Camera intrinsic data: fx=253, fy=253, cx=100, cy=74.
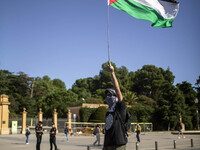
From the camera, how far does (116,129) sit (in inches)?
181

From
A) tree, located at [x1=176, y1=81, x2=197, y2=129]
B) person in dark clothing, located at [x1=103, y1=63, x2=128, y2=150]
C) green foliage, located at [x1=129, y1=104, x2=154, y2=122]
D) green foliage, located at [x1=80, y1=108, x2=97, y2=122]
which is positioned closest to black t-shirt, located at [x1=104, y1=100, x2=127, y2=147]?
person in dark clothing, located at [x1=103, y1=63, x2=128, y2=150]

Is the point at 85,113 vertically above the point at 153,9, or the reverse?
the point at 153,9

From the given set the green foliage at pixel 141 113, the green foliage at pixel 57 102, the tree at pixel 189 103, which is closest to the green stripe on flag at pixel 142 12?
the green foliage at pixel 141 113

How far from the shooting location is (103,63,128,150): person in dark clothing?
456 centimetres

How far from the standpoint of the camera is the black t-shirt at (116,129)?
15.0 ft

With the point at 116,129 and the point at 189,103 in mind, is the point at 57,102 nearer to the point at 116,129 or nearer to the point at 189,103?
the point at 189,103

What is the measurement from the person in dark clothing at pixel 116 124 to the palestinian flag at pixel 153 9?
11.5 feet

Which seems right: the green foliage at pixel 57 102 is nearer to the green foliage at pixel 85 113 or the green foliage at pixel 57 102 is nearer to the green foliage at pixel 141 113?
the green foliage at pixel 85 113

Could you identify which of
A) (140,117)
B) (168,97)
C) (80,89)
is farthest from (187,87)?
(80,89)

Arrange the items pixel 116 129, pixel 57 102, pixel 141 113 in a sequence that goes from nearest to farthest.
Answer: pixel 116 129
pixel 141 113
pixel 57 102

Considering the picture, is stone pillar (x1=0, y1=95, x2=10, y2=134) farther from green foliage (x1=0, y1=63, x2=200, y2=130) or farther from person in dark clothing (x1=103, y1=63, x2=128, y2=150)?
person in dark clothing (x1=103, y1=63, x2=128, y2=150)

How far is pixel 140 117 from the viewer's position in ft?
150

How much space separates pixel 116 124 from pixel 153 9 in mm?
4594

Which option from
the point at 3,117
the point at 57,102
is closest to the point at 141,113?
the point at 57,102
